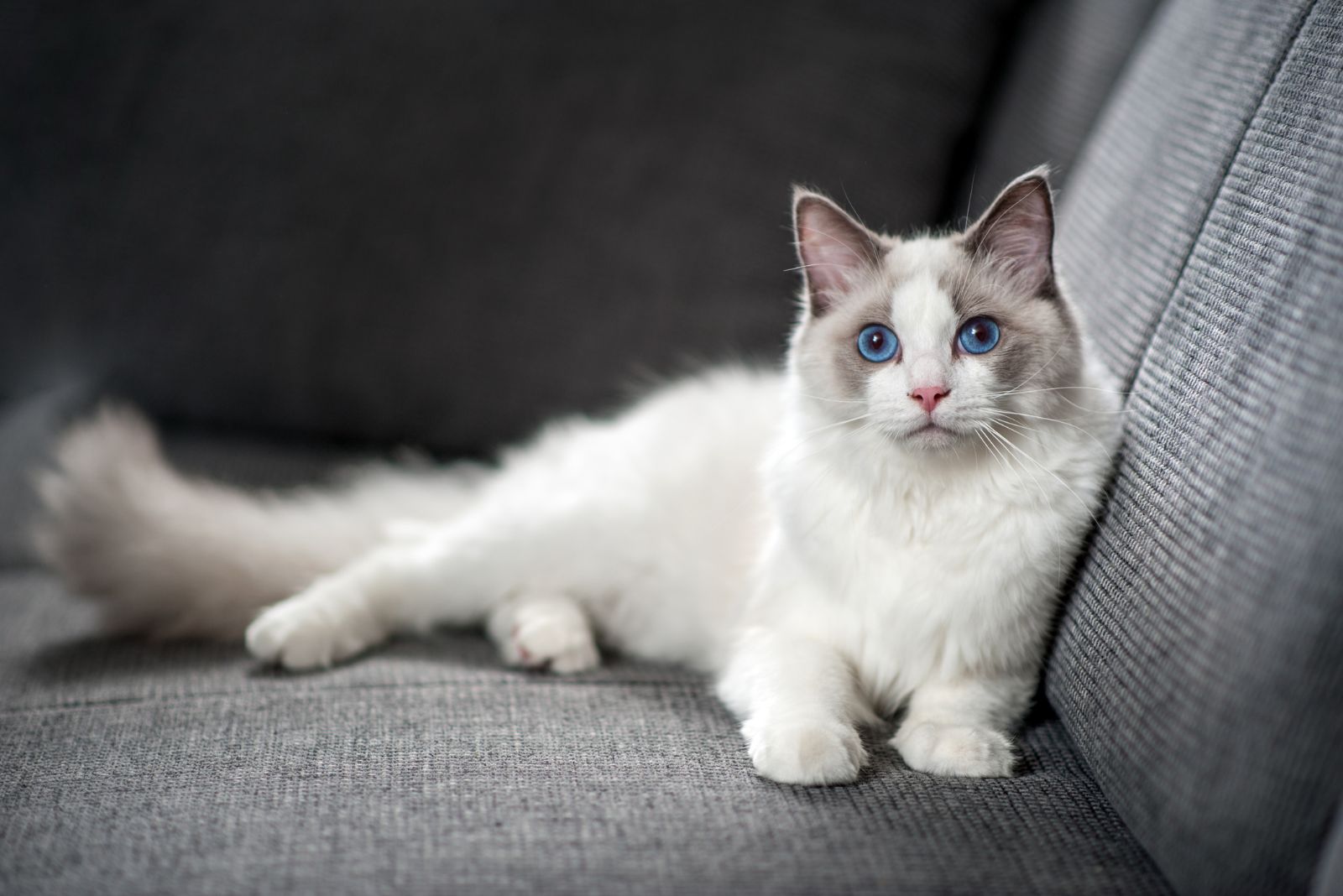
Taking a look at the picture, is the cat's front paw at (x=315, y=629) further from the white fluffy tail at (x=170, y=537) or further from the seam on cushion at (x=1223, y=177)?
the seam on cushion at (x=1223, y=177)

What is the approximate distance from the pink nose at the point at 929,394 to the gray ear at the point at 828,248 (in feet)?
0.67

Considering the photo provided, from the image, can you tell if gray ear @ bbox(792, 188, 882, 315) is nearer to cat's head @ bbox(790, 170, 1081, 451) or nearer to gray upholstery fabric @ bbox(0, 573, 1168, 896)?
cat's head @ bbox(790, 170, 1081, 451)

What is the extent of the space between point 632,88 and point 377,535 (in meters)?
1.01

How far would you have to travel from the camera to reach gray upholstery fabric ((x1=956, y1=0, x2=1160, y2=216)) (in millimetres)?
1960

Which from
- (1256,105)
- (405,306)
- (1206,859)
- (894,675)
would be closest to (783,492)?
(894,675)

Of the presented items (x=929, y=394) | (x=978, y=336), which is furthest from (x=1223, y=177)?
(x=929, y=394)

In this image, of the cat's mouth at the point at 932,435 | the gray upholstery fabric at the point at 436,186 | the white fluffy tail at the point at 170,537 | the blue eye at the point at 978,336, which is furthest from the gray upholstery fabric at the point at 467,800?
the gray upholstery fabric at the point at 436,186

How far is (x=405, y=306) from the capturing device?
85.8 inches

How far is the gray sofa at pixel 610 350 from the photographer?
0.99 metres

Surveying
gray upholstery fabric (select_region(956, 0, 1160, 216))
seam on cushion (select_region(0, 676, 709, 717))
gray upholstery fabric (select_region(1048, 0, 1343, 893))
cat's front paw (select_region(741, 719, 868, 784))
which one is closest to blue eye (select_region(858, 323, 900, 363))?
gray upholstery fabric (select_region(1048, 0, 1343, 893))

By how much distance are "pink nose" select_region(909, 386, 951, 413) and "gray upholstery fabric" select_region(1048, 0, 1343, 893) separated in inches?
9.5

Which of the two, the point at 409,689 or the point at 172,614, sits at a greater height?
the point at 409,689

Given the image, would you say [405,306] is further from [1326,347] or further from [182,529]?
[1326,347]

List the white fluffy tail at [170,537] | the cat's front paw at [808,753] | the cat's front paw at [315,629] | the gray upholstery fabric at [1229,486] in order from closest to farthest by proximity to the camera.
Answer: the gray upholstery fabric at [1229,486] → the cat's front paw at [808,753] → the cat's front paw at [315,629] → the white fluffy tail at [170,537]
